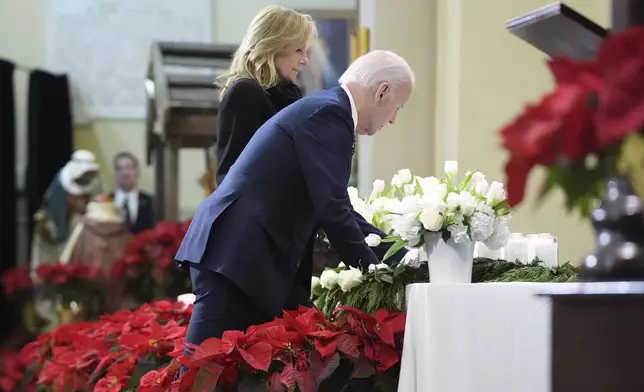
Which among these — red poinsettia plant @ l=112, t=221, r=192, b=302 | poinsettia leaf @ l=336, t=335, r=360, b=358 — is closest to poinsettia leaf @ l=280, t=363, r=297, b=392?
poinsettia leaf @ l=336, t=335, r=360, b=358

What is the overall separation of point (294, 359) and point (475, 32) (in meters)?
2.98

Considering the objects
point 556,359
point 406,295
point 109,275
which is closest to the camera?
point 556,359

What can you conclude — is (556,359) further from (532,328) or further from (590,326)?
(532,328)

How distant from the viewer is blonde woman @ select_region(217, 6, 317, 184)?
9.64 feet

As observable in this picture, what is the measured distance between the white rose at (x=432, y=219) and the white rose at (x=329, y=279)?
0.46m

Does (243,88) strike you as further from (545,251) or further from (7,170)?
(7,170)

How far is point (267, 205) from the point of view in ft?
8.64

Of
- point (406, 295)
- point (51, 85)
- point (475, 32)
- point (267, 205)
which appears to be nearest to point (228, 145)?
point (267, 205)

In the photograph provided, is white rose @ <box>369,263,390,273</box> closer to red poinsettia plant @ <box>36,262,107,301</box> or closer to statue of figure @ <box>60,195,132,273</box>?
red poinsettia plant @ <box>36,262,107,301</box>

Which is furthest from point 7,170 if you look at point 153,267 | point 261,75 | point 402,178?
point 402,178

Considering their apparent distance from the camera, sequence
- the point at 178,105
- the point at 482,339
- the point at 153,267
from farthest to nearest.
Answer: the point at 178,105
the point at 153,267
the point at 482,339

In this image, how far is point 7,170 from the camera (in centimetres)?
807

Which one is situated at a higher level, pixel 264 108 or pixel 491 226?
pixel 264 108

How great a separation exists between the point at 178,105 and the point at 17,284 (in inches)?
85.2
